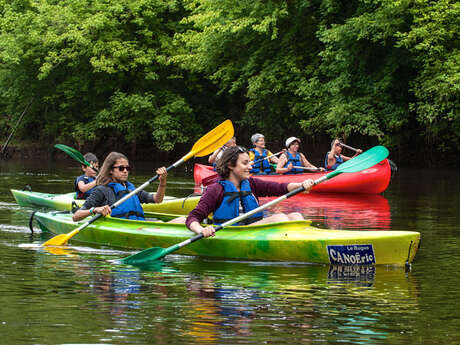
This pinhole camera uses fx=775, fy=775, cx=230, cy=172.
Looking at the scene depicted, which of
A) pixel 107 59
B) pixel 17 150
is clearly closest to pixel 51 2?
pixel 107 59

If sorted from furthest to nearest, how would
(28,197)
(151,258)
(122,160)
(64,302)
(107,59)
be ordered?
(107,59) → (28,197) → (122,160) → (151,258) → (64,302)

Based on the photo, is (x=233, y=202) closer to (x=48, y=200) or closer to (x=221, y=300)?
(x=221, y=300)

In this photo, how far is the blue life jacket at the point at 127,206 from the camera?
839cm

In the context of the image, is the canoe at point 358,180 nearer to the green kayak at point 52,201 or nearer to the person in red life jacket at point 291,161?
the person in red life jacket at point 291,161

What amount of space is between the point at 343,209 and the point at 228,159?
18.8 feet

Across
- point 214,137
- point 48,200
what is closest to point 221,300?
point 214,137

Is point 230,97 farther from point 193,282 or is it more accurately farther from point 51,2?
point 193,282

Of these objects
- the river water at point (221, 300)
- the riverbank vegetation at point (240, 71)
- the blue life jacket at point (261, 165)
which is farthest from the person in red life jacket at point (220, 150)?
the riverbank vegetation at point (240, 71)

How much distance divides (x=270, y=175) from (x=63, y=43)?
56.2ft

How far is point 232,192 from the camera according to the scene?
730 cm

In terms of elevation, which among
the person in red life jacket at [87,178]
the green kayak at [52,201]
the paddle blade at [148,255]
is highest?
the person in red life jacket at [87,178]

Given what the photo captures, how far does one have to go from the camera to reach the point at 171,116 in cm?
2886

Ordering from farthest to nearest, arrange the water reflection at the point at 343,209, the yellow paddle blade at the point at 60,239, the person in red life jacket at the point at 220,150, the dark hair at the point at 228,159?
the person in red life jacket at the point at 220,150 < the water reflection at the point at 343,209 < the yellow paddle blade at the point at 60,239 < the dark hair at the point at 228,159

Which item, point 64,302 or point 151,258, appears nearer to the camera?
point 64,302
